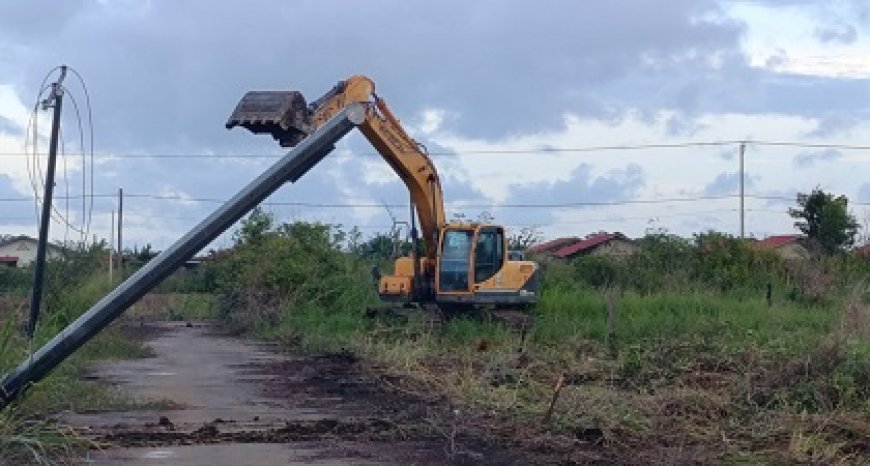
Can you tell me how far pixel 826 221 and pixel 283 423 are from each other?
5083 centimetres

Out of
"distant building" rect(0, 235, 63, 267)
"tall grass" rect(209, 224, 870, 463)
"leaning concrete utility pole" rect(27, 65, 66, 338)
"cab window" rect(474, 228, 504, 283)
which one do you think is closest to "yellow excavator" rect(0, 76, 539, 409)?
"cab window" rect(474, 228, 504, 283)

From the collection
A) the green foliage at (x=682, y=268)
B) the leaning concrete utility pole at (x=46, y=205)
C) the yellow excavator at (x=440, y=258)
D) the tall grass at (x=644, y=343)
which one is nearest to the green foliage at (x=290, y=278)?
the tall grass at (x=644, y=343)

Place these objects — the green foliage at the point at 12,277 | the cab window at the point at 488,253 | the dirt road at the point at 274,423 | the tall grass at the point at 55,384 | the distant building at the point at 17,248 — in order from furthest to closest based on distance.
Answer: the distant building at the point at 17,248
the green foliage at the point at 12,277
the cab window at the point at 488,253
the dirt road at the point at 274,423
the tall grass at the point at 55,384

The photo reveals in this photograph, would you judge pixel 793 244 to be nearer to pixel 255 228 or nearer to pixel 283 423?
pixel 255 228

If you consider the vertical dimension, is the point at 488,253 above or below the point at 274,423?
above

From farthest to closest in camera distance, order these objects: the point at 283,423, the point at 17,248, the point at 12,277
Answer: the point at 17,248 → the point at 12,277 → the point at 283,423

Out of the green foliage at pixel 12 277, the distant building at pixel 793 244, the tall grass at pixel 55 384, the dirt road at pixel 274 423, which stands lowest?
the dirt road at pixel 274 423

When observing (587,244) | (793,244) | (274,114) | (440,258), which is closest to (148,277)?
(274,114)

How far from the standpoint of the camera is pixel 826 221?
211 ft

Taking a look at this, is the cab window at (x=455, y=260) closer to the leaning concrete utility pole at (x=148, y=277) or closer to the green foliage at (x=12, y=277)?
the leaning concrete utility pole at (x=148, y=277)

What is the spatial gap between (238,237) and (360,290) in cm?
988

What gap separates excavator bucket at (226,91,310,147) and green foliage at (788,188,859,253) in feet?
144

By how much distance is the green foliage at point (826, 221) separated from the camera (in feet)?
206

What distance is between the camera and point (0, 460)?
43.8 feet
